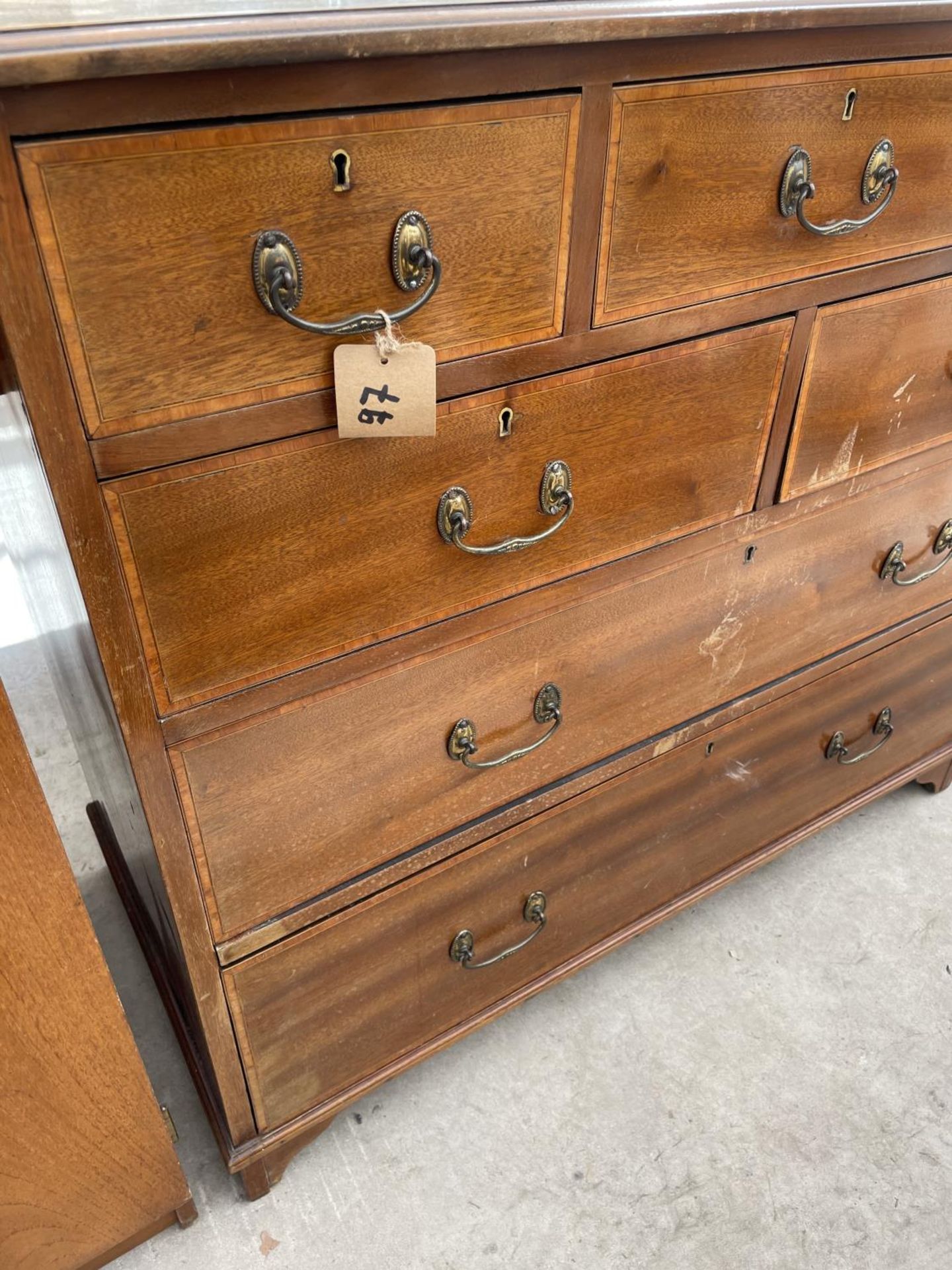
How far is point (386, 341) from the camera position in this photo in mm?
639

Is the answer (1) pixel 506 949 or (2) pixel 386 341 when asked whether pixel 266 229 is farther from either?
(1) pixel 506 949

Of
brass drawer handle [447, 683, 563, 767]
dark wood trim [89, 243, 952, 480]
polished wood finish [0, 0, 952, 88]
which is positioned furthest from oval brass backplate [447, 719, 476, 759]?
polished wood finish [0, 0, 952, 88]

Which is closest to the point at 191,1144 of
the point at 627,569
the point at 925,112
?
the point at 627,569

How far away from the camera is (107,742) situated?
0.96 metres

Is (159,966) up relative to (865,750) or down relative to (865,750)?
down

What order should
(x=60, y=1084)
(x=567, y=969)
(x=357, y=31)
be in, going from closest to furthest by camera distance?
(x=357, y=31) → (x=60, y=1084) → (x=567, y=969)

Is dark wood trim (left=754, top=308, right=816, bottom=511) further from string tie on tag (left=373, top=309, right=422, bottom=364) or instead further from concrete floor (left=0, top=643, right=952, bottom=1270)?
concrete floor (left=0, top=643, right=952, bottom=1270)

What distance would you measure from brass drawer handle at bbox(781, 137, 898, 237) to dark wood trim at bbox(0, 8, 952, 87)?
88 millimetres

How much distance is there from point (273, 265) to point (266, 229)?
2cm

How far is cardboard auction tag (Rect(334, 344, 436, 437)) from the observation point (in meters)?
0.64

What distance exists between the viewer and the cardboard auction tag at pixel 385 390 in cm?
64

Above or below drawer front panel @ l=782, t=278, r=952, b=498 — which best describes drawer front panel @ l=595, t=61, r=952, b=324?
above

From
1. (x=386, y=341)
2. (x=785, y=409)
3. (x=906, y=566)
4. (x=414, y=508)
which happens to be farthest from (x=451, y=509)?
(x=906, y=566)

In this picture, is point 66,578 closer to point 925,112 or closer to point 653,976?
point 925,112
